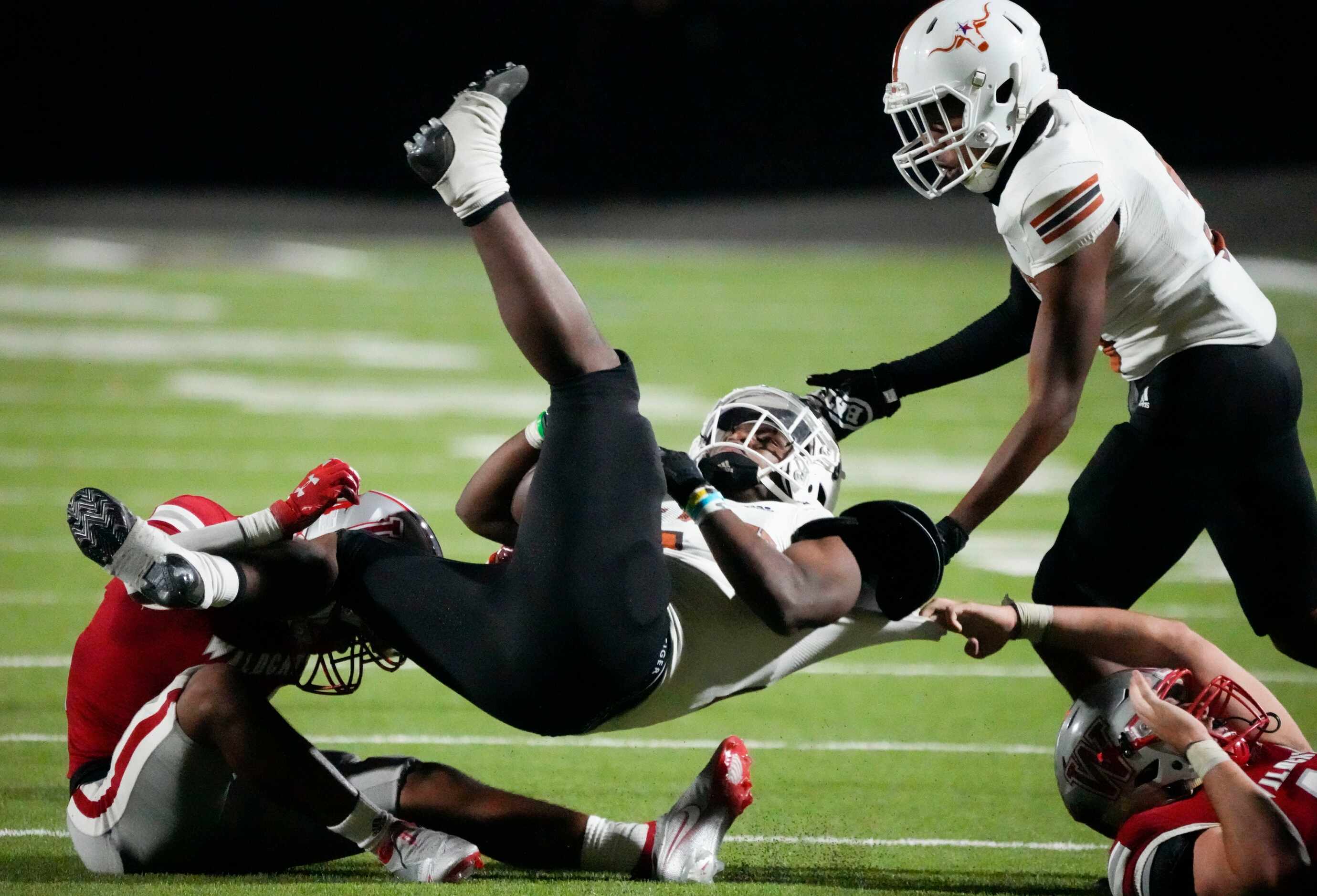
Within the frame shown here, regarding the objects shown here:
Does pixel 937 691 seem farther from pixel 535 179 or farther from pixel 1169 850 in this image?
pixel 535 179

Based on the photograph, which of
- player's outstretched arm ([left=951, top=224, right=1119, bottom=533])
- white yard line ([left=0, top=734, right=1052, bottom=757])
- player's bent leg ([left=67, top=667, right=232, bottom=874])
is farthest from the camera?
white yard line ([left=0, top=734, right=1052, bottom=757])

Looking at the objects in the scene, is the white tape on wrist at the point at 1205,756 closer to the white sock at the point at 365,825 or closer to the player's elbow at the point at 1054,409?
the player's elbow at the point at 1054,409

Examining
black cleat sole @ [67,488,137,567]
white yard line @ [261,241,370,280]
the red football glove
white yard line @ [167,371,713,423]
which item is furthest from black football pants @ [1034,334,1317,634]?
white yard line @ [261,241,370,280]

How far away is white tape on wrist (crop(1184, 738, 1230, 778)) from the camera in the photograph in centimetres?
262

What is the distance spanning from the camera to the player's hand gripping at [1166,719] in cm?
269

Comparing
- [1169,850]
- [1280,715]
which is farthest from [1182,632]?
[1169,850]

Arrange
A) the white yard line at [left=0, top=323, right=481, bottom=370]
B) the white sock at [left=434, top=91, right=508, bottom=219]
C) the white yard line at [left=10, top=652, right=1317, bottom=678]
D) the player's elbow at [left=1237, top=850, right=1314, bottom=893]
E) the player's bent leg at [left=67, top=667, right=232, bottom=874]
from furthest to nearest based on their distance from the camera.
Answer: the white yard line at [left=0, top=323, right=481, bottom=370] < the white yard line at [left=10, top=652, right=1317, bottom=678] < the player's bent leg at [left=67, top=667, right=232, bottom=874] < the white sock at [left=434, top=91, right=508, bottom=219] < the player's elbow at [left=1237, top=850, right=1314, bottom=893]

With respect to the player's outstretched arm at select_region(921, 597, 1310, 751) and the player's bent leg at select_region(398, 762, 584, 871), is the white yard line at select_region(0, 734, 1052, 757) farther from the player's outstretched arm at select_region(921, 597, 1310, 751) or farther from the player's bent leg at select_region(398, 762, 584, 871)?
the player's outstretched arm at select_region(921, 597, 1310, 751)

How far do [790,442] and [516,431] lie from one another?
5.93m

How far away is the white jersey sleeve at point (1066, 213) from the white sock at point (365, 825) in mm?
1605

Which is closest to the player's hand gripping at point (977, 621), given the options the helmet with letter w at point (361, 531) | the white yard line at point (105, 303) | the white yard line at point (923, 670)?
the helmet with letter w at point (361, 531)

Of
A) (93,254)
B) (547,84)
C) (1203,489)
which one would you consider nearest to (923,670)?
(1203,489)

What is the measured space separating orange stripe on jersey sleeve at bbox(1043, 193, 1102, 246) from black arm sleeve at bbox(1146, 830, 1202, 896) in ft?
3.62

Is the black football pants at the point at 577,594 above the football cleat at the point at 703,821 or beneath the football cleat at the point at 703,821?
above
